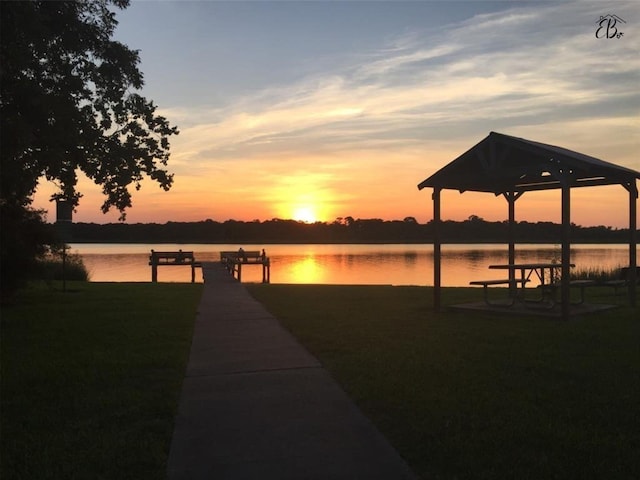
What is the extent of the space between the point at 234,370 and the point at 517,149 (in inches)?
282

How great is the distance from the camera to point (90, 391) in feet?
20.2

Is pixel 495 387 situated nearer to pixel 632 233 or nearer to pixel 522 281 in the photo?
pixel 522 281

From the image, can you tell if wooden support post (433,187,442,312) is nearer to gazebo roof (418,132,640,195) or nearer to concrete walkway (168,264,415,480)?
gazebo roof (418,132,640,195)

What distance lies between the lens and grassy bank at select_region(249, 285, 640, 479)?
430cm

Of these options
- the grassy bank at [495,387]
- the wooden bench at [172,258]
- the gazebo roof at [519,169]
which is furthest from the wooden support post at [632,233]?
the wooden bench at [172,258]

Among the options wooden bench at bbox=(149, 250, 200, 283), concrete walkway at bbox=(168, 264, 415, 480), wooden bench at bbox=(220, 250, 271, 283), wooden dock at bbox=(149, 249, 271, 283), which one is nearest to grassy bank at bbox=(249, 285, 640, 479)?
concrete walkway at bbox=(168, 264, 415, 480)

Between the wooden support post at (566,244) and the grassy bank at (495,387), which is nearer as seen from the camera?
the grassy bank at (495,387)

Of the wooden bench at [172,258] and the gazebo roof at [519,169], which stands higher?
the gazebo roof at [519,169]

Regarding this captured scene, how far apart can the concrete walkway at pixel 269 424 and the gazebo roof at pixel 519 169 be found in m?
5.61

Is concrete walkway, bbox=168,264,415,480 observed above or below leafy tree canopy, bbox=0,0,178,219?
below

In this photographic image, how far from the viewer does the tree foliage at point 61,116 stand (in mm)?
10023

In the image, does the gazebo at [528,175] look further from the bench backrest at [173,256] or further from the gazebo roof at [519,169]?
the bench backrest at [173,256]

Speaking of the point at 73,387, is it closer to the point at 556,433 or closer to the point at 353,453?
the point at 353,453

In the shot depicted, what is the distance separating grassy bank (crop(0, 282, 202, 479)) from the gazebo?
19.7 ft
